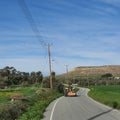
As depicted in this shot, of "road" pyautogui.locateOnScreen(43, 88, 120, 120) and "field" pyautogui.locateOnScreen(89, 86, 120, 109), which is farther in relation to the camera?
"field" pyautogui.locateOnScreen(89, 86, 120, 109)

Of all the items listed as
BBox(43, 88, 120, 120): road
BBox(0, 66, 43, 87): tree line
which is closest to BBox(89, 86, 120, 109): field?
BBox(43, 88, 120, 120): road

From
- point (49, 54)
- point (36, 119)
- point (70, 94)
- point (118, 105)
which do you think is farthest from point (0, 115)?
point (49, 54)

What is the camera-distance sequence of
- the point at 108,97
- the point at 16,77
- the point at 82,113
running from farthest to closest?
the point at 16,77 < the point at 108,97 < the point at 82,113

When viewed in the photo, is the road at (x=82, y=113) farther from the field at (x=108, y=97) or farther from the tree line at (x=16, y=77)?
the tree line at (x=16, y=77)

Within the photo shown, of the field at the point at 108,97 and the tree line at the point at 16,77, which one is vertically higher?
the tree line at the point at 16,77

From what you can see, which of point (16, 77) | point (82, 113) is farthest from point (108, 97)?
point (16, 77)

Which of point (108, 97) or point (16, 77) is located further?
point (16, 77)

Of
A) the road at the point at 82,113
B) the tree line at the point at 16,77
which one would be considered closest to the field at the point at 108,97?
the road at the point at 82,113

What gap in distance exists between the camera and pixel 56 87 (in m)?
87.8

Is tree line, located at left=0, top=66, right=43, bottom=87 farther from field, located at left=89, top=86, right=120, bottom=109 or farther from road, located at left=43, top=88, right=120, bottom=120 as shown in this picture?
road, located at left=43, top=88, right=120, bottom=120

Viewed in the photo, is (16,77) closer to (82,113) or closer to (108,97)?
(108,97)

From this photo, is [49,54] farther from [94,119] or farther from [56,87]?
[94,119]

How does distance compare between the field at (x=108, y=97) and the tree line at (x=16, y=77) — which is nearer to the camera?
the field at (x=108, y=97)

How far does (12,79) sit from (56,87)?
175 feet
